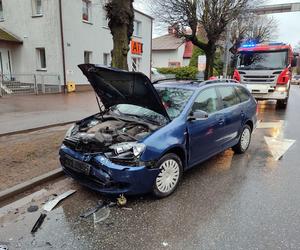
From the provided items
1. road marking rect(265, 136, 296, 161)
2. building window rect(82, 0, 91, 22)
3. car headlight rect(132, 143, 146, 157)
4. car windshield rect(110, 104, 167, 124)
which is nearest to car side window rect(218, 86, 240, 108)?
road marking rect(265, 136, 296, 161)

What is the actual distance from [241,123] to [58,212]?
3.99 meters

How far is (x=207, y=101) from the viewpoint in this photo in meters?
4.77

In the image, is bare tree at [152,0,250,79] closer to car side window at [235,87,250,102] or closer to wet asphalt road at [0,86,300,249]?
car side window at [235,87,250,102]

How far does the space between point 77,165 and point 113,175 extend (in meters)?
0.64

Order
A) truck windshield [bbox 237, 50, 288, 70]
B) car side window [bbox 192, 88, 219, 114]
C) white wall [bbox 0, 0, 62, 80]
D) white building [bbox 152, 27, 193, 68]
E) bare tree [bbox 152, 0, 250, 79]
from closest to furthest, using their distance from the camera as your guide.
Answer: car side window [bbox 192, 88, 219, 114] → truck windshield [bbox 237, 50, 288, 70] → bare tree [bbox 152, 0, 250, 79] → white wall [bbox 0, 0, 62, 80] → white building [bbox 152, 27, 193, 68]

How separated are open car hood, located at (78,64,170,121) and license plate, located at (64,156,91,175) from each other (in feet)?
4.30

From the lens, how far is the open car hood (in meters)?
3.85

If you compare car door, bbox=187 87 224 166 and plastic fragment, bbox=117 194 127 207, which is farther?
car door, bbox=187 87 224 166

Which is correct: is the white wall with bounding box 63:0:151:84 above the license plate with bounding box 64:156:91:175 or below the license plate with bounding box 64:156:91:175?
above

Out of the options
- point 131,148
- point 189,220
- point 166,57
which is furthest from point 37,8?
point 166,57

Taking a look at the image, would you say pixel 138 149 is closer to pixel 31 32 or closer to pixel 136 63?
pixel 31 32

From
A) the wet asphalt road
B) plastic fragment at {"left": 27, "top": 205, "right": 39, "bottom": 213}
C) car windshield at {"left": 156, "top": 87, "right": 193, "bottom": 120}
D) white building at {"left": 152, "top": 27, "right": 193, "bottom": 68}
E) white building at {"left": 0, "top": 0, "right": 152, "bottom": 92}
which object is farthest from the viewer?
white building at {"left": 152, "top": 27, "right": 193, "bottom": 68}

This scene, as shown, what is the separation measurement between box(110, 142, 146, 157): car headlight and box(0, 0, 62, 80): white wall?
A: 48.7 ft

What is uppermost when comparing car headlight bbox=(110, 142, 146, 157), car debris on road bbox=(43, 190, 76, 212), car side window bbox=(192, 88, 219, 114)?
car side window bbox=(192, 88, 219, 114)
